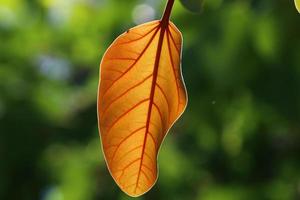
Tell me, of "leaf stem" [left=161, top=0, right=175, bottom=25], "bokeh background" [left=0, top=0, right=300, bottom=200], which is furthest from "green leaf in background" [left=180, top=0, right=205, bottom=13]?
"bokeh background" [left=0, top=0, right=300, bottom=200]

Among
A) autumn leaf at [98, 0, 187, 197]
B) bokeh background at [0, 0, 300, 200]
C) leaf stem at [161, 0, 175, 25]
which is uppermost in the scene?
leaf stem at [161, 0, 175, 25]

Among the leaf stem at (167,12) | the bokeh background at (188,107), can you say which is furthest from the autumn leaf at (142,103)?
the bokeh background at (188,107)

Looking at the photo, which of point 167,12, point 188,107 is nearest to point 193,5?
point 167,12

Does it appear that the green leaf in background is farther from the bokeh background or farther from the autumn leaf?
the bokeh background

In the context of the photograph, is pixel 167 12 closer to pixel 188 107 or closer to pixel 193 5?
pixel 193 5

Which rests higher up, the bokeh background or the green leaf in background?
the green leaf in background

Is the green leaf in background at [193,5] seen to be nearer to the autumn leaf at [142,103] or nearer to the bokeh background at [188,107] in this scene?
the autumn leaf at [142,103]

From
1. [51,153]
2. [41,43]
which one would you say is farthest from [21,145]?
[41,43]
